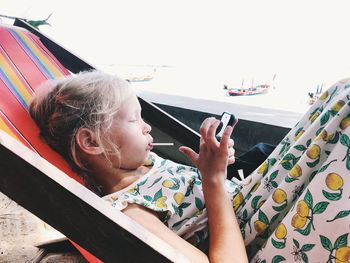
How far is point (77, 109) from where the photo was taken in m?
0.76

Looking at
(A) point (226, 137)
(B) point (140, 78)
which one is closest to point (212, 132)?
(A) point (226, 137)

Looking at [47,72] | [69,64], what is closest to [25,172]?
[47,72]

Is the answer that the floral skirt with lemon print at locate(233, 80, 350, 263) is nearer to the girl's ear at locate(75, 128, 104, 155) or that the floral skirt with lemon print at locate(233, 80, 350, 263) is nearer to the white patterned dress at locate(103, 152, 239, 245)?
the white patterned dress at locate(103, 152, 239, 245)

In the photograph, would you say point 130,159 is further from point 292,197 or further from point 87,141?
point 292,197

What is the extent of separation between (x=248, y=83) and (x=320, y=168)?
1.95 meters

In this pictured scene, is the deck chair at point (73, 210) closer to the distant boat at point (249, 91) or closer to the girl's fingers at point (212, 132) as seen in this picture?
the girl's fingers at point (212, 132)

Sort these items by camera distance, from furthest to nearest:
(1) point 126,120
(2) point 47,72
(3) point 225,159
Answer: (2) point 47,72 → (1) point 126,120 → (3) point 225,159

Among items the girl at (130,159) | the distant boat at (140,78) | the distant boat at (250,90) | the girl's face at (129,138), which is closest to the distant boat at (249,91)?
the distant boat at (250,90)

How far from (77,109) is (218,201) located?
38cm

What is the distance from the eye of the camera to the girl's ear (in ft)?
2.49

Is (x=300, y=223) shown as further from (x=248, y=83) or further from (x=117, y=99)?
(x=248, y=83)

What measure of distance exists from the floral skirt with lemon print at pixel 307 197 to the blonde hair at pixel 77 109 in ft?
1.12

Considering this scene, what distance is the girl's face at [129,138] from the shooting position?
0.76 m

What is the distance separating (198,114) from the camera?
176cm
